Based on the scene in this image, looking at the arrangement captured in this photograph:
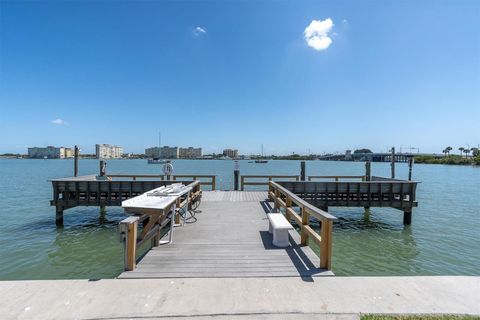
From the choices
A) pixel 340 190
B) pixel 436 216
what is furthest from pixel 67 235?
pixel 436 216

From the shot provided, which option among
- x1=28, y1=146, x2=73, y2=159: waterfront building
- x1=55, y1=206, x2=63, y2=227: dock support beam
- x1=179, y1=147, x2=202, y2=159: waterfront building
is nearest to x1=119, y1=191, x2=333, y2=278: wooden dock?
x1=55, y1=206, x2=63, y2=227: dock support beam

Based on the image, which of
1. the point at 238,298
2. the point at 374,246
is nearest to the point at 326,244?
the point at 238,298

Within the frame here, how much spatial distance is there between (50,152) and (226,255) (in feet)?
659

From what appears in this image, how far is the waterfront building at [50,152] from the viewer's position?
158 meters

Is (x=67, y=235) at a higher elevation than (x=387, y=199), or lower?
lower

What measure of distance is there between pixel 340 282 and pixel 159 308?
8.55 feet

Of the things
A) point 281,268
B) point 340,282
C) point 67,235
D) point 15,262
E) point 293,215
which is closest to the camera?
point 340,282

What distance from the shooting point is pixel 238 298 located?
10.8 feet

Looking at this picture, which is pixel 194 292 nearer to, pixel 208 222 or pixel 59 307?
pixel 59 307

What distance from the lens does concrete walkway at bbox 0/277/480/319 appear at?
118 inches

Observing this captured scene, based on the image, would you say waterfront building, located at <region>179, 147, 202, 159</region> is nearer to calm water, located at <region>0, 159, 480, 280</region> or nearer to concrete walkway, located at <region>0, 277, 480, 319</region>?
calm water, located at <region>0, 159, 480, 280</region>

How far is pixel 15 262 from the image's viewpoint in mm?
7125

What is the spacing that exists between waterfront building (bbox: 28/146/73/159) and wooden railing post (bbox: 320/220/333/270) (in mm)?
187911

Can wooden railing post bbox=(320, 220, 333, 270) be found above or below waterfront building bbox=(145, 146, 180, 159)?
below
